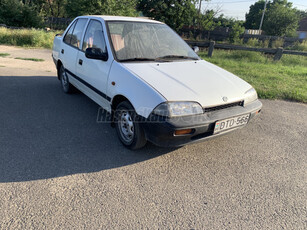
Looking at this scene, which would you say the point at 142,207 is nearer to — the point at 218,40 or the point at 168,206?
the point at 168,206

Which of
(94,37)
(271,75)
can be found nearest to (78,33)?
(94,37)

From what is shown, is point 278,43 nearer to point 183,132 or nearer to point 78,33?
point 78,33

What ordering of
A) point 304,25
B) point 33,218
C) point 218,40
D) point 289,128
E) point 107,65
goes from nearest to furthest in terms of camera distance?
point 33,218, point 107,65, point 289,128, point 218,40, point 304,25

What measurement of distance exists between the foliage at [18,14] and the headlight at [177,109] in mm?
22664

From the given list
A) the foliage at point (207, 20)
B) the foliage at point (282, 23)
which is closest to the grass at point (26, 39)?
the foliage at point (207, 20)

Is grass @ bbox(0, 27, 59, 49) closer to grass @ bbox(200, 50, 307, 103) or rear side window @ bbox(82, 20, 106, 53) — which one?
grass @ bbox(200, 50, 307, 103)

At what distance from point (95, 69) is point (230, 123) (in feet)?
7.16

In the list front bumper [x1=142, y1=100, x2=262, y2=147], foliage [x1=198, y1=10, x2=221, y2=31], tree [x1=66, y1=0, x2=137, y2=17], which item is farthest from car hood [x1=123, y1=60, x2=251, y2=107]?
foliage [x1=198, y1=10, x2=221, y2=31]

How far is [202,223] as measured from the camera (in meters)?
2.09

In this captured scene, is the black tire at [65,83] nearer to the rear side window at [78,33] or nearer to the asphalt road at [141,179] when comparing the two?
the rear side window at [78,33]

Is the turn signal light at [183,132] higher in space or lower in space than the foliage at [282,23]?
lower

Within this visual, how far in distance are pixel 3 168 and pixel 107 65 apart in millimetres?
1827

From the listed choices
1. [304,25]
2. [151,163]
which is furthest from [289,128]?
[304,25]

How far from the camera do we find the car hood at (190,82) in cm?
273
